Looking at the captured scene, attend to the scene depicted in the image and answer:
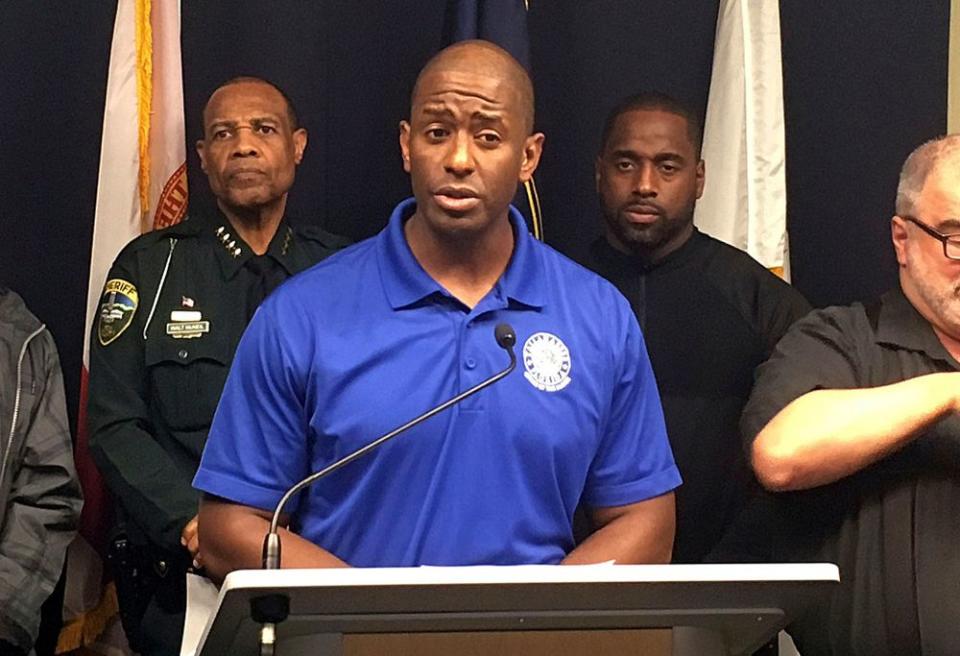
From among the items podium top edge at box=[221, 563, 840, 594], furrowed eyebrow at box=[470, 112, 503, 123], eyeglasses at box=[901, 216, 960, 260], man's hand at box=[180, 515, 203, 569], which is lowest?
man's hand at box=[180, 515, 203, 569]

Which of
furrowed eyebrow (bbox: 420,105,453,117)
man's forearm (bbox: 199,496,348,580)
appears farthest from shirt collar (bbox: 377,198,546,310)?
man's forearm (bbox: 199,496,348,580)

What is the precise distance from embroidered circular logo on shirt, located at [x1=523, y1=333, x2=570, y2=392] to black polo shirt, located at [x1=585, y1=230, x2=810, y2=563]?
951 mm

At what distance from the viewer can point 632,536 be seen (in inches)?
90.5

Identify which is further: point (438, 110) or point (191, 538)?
point (191, 538)

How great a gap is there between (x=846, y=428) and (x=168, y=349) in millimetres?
1445

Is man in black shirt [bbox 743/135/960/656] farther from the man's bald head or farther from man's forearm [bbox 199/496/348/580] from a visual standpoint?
man's forearm [bbox 199/496/348/580]

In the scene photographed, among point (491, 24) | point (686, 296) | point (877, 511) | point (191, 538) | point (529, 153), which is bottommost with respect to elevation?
point (191, 538)

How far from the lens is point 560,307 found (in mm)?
2369

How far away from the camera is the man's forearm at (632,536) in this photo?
89.0 inches

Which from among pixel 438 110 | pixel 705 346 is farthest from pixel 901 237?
pixel 438 110

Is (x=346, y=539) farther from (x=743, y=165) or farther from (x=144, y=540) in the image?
(x=743, y=165)

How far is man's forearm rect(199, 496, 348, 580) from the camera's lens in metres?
2.14

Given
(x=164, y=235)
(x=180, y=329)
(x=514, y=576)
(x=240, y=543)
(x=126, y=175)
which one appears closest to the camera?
(x=514, y=576)

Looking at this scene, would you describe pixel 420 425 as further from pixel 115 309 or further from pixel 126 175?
pixel 126 175
